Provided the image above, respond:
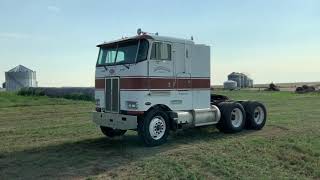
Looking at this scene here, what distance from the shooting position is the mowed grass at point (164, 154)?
397 inches

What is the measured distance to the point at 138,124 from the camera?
1259 centimetres

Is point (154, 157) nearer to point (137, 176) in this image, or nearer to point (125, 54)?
point (137, 176)

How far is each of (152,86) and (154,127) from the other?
1157 mm

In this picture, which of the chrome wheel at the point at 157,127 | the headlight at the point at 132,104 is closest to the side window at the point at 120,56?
the headlight at the point at 132,104

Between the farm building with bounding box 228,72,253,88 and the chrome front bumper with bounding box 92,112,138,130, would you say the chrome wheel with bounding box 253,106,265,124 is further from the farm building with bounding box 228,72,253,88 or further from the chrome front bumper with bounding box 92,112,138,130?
the farm building with bounding box 228,72,253,88

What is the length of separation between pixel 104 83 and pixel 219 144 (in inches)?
148

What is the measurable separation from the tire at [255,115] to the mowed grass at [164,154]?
1.19ft

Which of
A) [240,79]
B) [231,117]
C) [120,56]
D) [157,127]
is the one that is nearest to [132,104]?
[157,127]

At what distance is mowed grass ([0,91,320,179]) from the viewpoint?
397 inches

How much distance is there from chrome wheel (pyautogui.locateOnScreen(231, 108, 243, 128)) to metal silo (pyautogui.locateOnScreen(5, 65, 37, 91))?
52.4 m

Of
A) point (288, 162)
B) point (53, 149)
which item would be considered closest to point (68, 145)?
point (53, 149)

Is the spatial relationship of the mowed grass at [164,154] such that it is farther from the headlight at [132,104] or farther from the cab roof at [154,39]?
the cab roof at [154,39]

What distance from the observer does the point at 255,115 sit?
661 inches

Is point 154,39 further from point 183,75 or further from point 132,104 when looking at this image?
point 132,104
